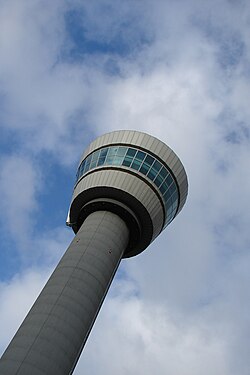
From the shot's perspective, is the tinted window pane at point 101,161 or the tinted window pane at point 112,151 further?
the tinted window pane at point 112,151

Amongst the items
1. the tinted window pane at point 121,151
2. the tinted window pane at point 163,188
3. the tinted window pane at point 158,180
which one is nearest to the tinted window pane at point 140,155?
the tinted window pane at point 121,151

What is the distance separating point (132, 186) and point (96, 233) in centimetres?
556

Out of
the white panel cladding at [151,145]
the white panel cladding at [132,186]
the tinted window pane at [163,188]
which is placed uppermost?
the white panel cladding at [151,145]

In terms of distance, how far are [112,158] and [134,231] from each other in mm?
7478

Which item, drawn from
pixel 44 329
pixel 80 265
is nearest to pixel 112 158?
pixel 80 265

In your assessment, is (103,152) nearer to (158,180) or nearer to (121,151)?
(121,151)

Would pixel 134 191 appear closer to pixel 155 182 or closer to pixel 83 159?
pixel 155 182

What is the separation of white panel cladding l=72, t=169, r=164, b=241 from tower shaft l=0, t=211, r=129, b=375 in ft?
9.28

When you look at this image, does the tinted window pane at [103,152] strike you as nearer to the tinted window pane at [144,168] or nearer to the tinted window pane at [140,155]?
the tinted window pane at [140,155]

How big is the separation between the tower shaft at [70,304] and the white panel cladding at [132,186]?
283cm

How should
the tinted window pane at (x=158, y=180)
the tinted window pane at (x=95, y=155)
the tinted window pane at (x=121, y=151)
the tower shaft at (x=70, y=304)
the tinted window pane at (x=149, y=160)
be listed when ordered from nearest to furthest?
the tower shaft at (x=70, y=304) < the tinted window pane at (x=158, y=180) < the tinted window pane at (x=149, y=160) < the tinted window pane at (x=121, y=151) < the tinted window pane at (x=95, y=155)

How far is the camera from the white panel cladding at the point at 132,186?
3581 cm

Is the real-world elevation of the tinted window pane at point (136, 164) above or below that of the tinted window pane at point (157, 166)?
below

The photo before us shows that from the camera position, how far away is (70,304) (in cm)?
2830
